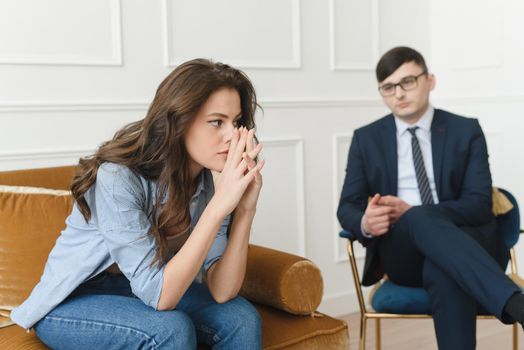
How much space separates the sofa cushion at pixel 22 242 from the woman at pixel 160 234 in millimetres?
198

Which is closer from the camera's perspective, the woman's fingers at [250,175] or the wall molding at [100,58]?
the woman's fingers at [250,175]

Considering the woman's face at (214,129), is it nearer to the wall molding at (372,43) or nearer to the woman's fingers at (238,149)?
the woman's fingers at (238,149)

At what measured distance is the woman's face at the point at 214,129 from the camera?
174cm

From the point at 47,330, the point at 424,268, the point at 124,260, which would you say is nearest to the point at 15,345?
the point at 47,330

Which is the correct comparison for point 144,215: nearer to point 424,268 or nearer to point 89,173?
point 89,173

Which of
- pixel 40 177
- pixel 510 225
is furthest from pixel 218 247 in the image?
pixel 510 225

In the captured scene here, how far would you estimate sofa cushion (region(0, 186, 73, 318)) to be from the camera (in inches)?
76.5

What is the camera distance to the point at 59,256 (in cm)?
176

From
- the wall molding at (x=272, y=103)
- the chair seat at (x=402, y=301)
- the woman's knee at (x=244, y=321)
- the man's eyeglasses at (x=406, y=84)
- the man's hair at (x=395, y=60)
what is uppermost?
the man's hair at (x=395, y=60)

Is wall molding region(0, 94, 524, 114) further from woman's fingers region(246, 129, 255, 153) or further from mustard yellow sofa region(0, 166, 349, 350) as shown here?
woman's fingers region(246, 129, 255, 153)

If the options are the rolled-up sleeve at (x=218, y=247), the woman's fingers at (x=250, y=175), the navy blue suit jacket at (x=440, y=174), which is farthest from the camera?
the navy blue suit jacket at (x=440, y=174)

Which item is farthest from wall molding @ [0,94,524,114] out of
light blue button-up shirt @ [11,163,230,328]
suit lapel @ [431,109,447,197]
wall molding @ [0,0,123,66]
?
light blue button-up shirt @ [11,163,230,328]

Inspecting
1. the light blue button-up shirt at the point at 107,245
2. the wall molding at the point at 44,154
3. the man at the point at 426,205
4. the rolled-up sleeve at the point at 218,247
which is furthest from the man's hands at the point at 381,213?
the wall molding at the point at 44,154

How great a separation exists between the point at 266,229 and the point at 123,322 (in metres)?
1.71
